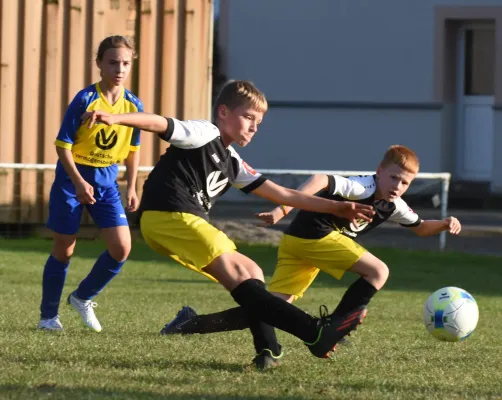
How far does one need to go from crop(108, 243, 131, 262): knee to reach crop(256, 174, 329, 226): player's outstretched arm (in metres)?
1.16

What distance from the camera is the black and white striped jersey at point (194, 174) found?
6094mm

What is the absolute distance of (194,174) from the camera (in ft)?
20.2

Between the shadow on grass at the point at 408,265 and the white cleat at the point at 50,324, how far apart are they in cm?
473

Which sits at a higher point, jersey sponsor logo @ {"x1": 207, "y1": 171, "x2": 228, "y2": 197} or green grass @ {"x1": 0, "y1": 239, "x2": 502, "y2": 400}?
jersey sponsor logo @ {"x1": 207, "y1": 171, "x2": 228, "y2": 197}

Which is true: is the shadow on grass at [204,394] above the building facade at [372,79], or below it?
below

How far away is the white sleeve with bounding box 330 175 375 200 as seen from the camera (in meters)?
7.08

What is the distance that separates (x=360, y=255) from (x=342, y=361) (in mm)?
815

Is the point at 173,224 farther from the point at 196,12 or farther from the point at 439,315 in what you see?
the point at 196,12

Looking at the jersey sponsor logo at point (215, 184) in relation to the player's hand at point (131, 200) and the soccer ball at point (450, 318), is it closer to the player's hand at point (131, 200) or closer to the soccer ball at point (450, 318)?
the player's hand at point (131, 200)

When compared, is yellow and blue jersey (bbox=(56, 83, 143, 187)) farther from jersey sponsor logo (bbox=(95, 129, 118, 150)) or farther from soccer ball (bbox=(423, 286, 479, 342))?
soccer ball (bbox=(423, 286, 479, 342))

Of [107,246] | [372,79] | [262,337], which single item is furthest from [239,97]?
[372,79]

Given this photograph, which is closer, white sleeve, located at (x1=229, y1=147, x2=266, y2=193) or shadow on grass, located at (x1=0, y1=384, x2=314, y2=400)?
shadow on grass, located at (x1=0, y1=384, x2=314, y2=400)

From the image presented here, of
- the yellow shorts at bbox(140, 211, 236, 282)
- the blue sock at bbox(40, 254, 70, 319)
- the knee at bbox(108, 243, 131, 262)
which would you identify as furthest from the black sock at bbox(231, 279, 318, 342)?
the blue sock at bbox(40, 254, 70, 319)

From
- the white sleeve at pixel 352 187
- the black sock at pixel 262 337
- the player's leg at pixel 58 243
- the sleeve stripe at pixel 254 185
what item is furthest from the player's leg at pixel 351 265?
the player's leg at pixel 58 243
